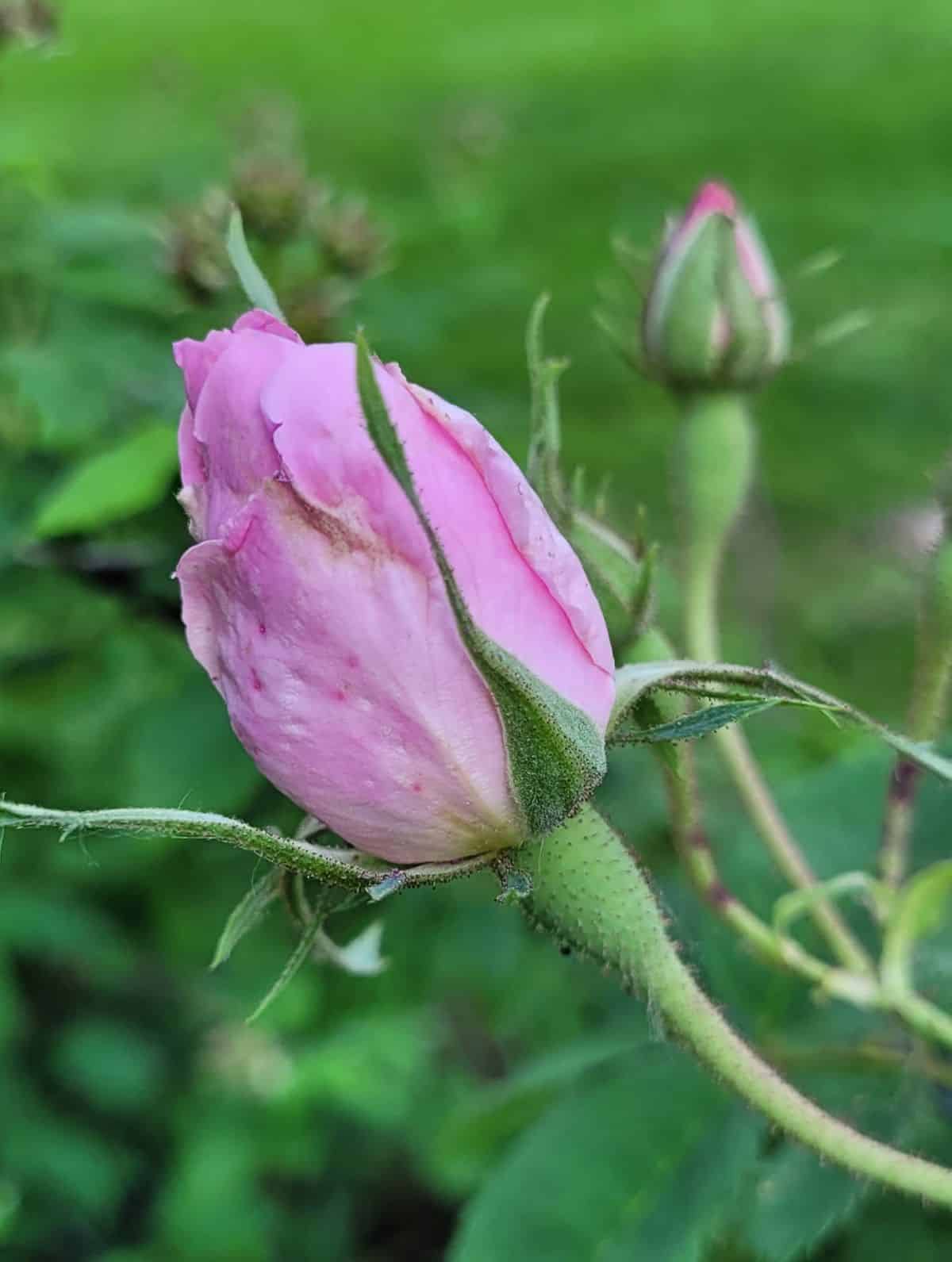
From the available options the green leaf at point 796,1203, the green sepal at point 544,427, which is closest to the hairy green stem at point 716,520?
the green leaf at point 796,1203

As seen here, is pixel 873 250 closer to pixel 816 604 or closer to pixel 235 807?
pixel 816 604

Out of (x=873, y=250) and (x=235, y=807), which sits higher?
(x=235, y=807)

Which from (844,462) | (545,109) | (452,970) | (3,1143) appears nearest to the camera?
(452,970)

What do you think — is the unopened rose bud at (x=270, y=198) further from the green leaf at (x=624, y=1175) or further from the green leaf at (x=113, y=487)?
the green leaf at (x=624, y=1175)

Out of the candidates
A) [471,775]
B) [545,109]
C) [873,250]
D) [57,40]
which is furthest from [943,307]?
[471,775]

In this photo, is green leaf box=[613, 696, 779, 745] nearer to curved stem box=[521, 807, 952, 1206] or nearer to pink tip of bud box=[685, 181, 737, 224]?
curved stem box=[521, 807, 952, 1206]

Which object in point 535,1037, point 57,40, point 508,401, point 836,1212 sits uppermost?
point 57,40
